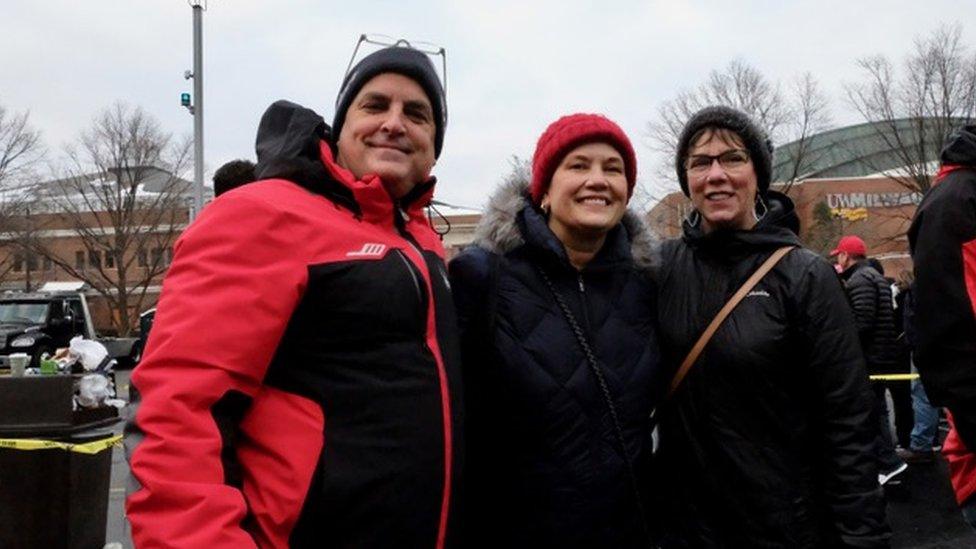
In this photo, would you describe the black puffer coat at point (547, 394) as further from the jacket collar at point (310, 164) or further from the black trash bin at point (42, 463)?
the black trash bin at point (42, 463)

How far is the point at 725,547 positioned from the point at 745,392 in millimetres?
503

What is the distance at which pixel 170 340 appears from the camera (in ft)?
5.92

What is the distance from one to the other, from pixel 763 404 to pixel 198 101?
1480cm

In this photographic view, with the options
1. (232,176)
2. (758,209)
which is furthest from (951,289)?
(232,176)

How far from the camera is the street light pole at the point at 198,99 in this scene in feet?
49.0

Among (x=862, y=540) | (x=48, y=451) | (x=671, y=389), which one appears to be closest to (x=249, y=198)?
(x=671, y=389)

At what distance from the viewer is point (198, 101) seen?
1545 cm

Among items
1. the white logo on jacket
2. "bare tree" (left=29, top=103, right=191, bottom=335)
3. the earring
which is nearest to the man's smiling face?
the white logo on jacket

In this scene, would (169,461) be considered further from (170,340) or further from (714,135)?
(714,135)

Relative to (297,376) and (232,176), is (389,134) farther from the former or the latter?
(232,176)

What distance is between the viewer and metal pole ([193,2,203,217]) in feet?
49.0

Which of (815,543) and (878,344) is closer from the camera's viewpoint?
(815,543)

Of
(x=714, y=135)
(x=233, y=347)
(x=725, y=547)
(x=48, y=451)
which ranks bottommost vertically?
(x=48, y=451)

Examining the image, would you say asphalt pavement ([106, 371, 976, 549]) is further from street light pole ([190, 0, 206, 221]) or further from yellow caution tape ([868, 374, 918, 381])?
street light pole ([190, 0, 206, 221])
